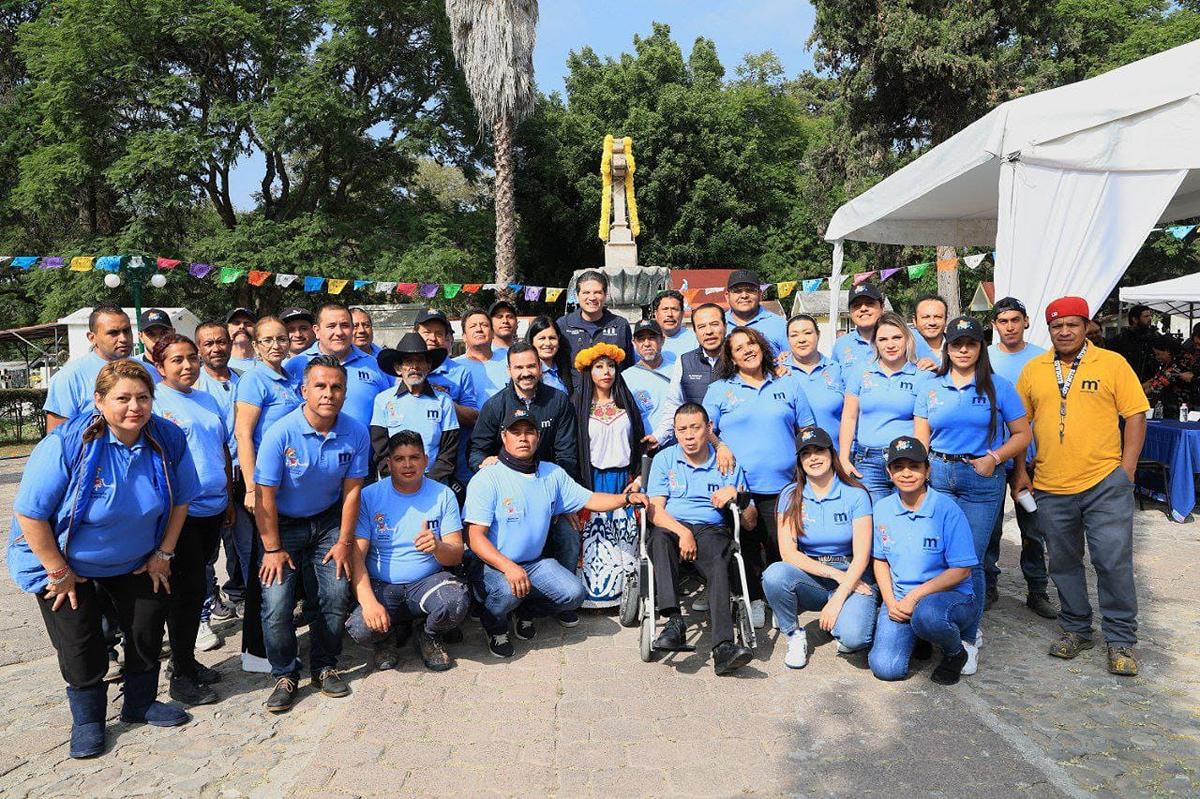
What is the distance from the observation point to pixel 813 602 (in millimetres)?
4137

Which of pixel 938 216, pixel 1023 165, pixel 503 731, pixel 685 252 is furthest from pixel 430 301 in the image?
pixel 503 731

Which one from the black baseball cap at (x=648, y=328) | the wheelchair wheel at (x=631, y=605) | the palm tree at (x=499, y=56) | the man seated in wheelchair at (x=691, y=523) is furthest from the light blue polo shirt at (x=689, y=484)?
the palm tree at (x=499, y=56)

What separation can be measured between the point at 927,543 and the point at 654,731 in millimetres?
1609

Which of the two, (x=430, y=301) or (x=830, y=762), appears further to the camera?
(x=430, y=301)

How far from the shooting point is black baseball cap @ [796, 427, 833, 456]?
4.05 metres

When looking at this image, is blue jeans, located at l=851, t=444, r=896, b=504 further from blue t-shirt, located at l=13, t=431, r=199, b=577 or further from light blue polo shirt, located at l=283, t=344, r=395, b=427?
blue t-shirt, located at l=13, t=431, r=199, b=577

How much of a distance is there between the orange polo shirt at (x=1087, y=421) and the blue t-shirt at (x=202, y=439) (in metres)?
4.21

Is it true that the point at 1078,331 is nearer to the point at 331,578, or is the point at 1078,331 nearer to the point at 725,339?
the point at 725,339

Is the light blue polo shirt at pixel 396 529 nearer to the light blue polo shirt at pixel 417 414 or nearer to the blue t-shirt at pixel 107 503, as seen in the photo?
the light blue polo shirt at pixel 417 414

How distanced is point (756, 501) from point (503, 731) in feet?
6.26

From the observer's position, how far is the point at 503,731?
337cm

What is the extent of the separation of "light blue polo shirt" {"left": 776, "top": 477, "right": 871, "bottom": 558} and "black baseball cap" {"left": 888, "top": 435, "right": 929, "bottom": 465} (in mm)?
361

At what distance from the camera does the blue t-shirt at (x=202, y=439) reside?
3.91 meters

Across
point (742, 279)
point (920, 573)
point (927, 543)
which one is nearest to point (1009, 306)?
point (742, 279)
